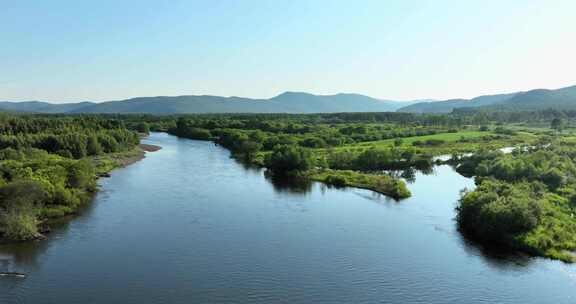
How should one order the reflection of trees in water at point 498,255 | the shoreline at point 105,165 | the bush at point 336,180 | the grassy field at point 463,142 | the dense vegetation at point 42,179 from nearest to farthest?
the reflection of trees in water at point 498,255, the dense vegetation at point 42,179, the shoreline at point 105,165, the bush at point 336,180, the grassy field at point 463,142

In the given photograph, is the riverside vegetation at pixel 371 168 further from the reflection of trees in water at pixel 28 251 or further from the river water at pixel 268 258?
the river water at pixel 268 258

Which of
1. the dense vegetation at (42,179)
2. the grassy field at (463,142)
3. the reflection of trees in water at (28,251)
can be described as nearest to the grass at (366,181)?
the grassy field at (463,142)

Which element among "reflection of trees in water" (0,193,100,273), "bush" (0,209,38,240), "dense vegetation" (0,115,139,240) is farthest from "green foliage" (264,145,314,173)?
"bush" (0,209,38,240)

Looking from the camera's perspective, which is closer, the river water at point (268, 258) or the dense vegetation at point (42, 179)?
the river water at point (268, 258)

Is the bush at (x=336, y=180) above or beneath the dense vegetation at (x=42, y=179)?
beneath

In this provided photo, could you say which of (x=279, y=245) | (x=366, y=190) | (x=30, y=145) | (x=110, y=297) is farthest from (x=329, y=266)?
(x=30, y=145)

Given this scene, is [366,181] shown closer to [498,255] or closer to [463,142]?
[498,255]

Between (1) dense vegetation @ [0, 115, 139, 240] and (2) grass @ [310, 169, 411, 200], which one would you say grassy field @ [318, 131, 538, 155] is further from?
(1) dense vegetation @ [0, 115, 139, 240]
